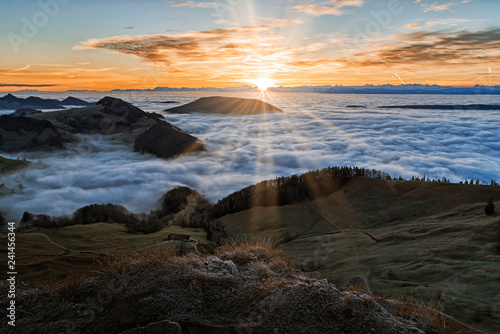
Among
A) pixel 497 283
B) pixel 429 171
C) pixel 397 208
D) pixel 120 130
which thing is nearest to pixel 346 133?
pixel 429 171

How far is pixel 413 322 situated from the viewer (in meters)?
3.30

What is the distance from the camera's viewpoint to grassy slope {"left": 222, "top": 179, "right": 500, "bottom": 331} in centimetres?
499

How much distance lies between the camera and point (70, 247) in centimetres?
755

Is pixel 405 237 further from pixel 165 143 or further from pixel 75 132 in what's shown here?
pixel 75 132

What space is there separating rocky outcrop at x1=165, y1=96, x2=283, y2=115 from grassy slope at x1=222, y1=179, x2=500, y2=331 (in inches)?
4503

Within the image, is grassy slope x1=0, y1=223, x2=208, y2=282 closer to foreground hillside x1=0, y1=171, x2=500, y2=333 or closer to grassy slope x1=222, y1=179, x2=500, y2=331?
foreground hillside x1=0, y1=171, x2=500, y2=333

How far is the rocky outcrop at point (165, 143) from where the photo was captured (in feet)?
166

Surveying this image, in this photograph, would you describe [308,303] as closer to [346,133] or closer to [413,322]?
[413,322]

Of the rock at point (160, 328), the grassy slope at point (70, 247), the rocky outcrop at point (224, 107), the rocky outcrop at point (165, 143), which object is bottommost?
the rocky outcrop at point (165, 143)

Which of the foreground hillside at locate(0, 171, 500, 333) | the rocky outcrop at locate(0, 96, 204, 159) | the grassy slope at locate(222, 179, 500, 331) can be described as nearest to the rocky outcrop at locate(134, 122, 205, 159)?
the rocky outcrop at locate(0, 96, 204, 159)

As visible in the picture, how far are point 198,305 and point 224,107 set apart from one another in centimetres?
12848

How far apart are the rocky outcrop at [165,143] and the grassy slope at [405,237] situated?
4040 centimetres

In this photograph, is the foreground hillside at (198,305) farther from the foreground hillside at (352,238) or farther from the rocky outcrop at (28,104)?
the rocky outcrop at (28,104)

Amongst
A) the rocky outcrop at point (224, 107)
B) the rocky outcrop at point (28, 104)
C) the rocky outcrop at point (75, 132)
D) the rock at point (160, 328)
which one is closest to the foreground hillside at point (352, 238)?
the rock at point (160, 328)
